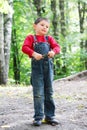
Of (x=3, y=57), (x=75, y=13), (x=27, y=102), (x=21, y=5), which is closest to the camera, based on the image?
(x=27, y=102)

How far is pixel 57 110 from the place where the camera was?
7582 millimetres

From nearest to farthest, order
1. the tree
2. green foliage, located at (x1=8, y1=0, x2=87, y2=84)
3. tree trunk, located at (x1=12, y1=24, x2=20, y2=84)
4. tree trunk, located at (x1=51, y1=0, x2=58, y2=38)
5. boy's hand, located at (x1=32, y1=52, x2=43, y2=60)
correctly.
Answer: boy's hand, located at (x1=32, y1=52, x2=43, y2=60), the tree, green foliage, located at (x1=8, y1=0, x2=87, y2=84), tree trunk, located at (x1=51, y1=0, x2=58, y2=38), tree trunk, located at (x1=12, y1=24, x2=20, y2=84)

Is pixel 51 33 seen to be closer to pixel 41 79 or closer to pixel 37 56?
pixel 41 79

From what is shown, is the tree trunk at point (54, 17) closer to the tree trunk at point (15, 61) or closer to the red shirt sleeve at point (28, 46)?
the tree trunk at point (15, 61)

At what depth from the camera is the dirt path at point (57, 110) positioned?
5.95 meters

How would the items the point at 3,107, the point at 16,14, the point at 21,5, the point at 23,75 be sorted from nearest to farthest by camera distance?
the point at 3,107 < the point at 21,5 < the point at 16,14 < the point at 23,75

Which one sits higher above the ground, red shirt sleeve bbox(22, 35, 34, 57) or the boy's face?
the boy's face

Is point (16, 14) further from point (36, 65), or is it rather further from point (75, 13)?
point (36, 65)

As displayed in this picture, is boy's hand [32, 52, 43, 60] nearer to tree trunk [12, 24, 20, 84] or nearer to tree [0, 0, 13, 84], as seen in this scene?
tree [0, 0, 13, 84]

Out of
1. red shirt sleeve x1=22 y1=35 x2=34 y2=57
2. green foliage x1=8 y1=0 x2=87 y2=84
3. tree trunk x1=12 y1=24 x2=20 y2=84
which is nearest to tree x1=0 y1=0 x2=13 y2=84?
green foliage x1=8 y1=0 x2=87 y2=84

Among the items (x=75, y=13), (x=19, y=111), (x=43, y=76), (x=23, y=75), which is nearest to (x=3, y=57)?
(x=19, y=111)

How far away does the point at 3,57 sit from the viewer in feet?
50.3

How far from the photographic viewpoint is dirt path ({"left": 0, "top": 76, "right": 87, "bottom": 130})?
5.95 metres

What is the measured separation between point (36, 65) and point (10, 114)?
177 cm
